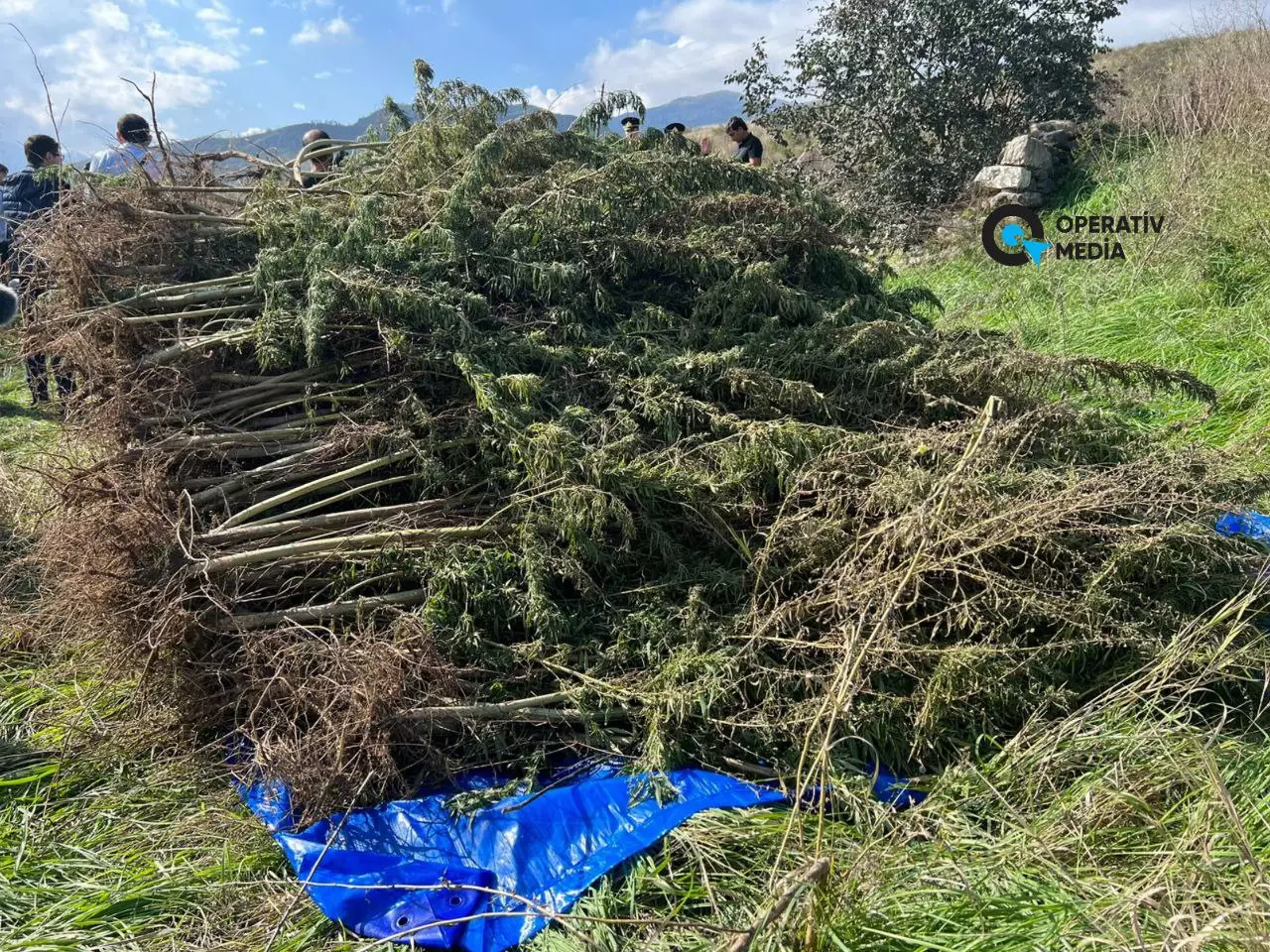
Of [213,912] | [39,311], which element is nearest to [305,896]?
[213,912]

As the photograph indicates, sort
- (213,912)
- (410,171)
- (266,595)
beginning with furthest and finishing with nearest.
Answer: (410,171) < (266,595) < (213,912)

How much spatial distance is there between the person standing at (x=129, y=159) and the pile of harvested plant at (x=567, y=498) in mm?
325

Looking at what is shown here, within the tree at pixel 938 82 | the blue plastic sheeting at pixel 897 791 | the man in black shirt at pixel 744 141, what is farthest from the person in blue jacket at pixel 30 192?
the tree at pixel 938 82

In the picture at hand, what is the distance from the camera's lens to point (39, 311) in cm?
369

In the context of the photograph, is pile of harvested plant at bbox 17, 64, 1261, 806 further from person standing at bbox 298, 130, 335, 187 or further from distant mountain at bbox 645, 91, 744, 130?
distant mountain at bbox 645, 91, 744, 130

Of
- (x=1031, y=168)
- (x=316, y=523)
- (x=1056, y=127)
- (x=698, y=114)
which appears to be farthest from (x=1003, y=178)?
(x=698, y=114)

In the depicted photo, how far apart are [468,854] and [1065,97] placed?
10061 mm

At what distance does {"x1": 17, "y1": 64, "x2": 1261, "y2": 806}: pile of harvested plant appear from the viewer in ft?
8.25

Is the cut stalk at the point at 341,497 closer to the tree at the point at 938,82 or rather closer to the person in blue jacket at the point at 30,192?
the person in blue jacket at the point at 30,192

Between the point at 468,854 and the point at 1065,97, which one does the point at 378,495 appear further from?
the point at 1065,97

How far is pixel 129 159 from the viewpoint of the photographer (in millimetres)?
4336

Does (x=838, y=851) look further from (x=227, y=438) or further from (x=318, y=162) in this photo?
(x=318, y=162)

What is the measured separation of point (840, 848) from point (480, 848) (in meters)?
1.03

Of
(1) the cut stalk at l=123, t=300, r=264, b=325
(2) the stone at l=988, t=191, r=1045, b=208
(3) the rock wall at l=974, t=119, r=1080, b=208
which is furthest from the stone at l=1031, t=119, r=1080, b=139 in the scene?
(1) the cut stalk at l=123, t=300, r=264, b=325
